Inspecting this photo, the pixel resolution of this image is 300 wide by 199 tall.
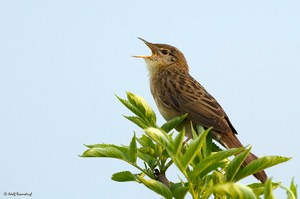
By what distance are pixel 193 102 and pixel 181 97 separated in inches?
8.7

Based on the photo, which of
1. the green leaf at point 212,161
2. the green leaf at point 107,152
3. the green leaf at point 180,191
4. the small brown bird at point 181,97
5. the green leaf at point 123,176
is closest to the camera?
the green leaf at point 212,161

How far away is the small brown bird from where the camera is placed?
6.59 m

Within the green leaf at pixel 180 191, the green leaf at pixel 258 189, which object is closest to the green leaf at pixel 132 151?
the green leaf at pixel 180 191

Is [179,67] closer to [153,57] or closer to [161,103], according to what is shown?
[153,57]

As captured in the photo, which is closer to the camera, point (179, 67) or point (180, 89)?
point (180, 89)

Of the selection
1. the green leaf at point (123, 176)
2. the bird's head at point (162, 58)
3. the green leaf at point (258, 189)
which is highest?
the bird's head at point (162, 58)

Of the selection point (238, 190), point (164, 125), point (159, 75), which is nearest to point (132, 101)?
point (164, 125)

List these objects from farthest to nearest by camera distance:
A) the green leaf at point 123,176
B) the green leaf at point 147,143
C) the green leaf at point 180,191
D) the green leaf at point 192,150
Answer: the green leaf at point 147,143
the green leaf at point 123,176
the green leaf at point 180,191
the green leaf at point 192,150

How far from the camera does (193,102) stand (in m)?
7.11

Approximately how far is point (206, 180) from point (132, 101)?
0.78 m

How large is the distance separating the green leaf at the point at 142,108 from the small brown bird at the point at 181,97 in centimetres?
256

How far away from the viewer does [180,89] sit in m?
7.46

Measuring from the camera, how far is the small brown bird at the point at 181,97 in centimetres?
659

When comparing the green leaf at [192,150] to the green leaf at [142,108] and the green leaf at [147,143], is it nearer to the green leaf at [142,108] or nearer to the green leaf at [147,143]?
the green leaf at [142,108]
